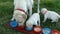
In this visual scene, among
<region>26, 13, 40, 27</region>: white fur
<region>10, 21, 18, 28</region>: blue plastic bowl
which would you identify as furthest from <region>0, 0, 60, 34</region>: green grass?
<region>26, 13, 40, 27</region>: white fur

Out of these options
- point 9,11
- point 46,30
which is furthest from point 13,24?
point 9,11

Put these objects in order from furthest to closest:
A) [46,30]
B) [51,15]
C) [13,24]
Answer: [51,15] < [13,24] < [46,30]

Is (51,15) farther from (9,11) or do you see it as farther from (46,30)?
(9,11)

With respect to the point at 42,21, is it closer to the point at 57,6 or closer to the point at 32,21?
the point at 32,21

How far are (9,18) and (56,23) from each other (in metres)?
0.95

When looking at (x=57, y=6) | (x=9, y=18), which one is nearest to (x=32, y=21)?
(x=9, y=18)

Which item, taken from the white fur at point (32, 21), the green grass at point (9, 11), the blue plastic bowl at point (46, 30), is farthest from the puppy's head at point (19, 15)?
the blue plastic bowl at point (46, 30)

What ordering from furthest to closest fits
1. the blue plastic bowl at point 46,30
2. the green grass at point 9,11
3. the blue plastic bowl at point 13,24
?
the green grass at point 9,11 → the blue plastic bowl at point 13,24 → the blue plastic bowl at point 46,30

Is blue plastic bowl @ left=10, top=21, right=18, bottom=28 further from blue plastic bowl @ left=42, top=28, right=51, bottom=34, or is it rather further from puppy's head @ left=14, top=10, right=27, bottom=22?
blue plastic bowl @ left=42, top=28, right=51, bottom=34

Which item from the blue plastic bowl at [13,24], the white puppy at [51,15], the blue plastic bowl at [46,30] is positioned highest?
the white puppy at [51,15]

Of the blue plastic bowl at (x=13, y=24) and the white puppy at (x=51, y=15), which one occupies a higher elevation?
the white puppy at (x=51, y=15)

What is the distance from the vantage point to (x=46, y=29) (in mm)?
3721

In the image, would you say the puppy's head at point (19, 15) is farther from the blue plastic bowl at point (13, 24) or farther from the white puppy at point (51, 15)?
the white puppy at point (51, 15)

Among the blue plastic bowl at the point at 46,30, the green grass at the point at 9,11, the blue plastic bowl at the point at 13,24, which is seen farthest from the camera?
the green grass at the point at 9,11
